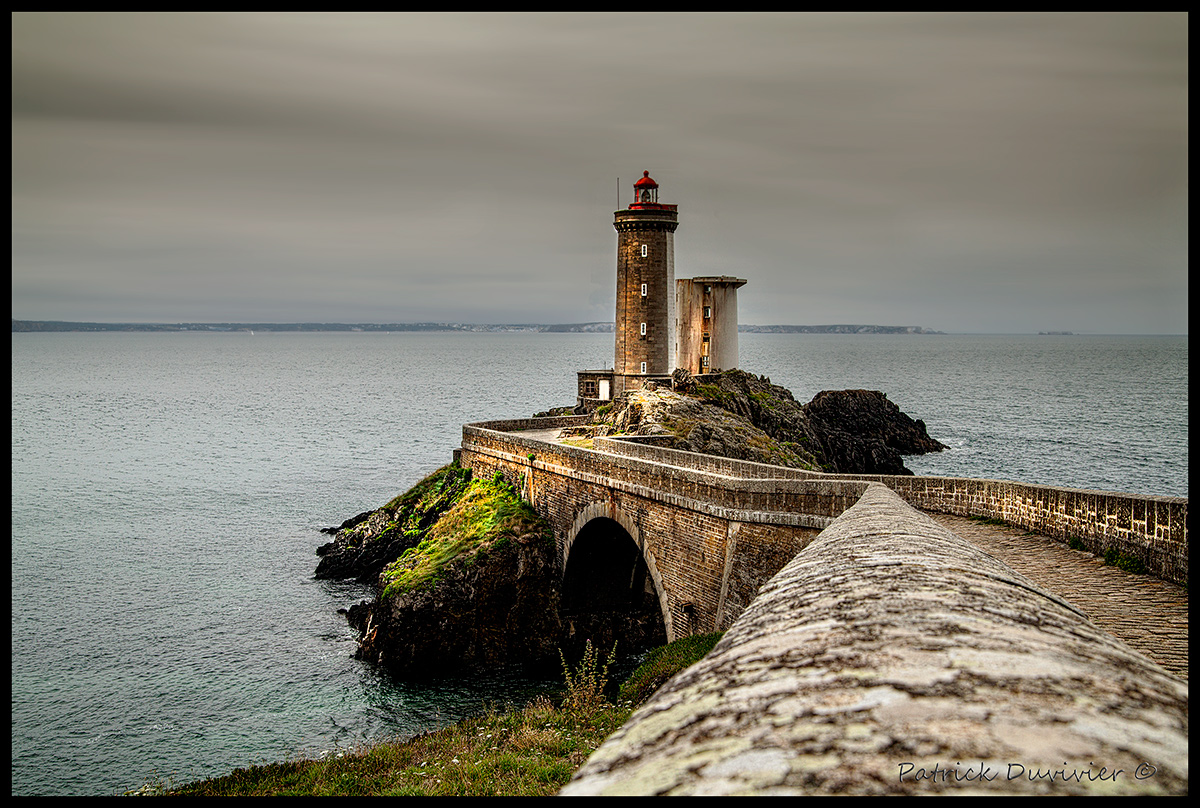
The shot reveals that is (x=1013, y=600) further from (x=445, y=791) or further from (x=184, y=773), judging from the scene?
(x=184, y=773)

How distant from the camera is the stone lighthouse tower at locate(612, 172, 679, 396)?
47875 mm

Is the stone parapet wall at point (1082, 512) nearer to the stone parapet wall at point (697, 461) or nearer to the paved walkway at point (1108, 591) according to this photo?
the paved walkway at point (1108, 591)

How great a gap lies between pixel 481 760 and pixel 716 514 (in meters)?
7.68

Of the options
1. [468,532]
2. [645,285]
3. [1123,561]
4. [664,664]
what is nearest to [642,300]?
[645,285]

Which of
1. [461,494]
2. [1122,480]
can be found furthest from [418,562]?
[1122,480]

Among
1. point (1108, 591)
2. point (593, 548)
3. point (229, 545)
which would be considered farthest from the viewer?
point (229, 545)

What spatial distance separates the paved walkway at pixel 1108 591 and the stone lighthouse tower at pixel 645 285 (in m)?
34.7

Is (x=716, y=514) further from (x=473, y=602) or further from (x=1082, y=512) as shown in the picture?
(x=473, y=602)

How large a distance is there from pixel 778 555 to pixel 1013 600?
14372mm

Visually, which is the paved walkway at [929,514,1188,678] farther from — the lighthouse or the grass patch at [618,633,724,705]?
the lighthouse

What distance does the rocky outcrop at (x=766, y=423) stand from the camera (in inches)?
1416

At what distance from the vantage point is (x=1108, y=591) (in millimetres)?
10305

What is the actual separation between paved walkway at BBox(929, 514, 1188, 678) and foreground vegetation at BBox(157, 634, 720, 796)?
649cm

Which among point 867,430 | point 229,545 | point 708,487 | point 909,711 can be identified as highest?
point 909,711
